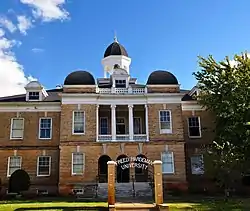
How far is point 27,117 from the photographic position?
3278 centimetres

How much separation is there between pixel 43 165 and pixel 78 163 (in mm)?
4147

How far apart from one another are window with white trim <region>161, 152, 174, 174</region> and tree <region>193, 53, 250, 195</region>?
12.6ft

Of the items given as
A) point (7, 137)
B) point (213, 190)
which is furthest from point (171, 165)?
point (7, 137)

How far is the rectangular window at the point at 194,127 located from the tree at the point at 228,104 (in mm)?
3300

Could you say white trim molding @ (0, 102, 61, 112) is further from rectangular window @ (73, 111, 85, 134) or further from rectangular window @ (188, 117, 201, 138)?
rectangular window @ (188, 117, 201, 138)

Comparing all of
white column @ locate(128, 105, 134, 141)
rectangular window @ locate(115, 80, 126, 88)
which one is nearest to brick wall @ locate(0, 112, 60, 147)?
rectangular window @ locate(115, 80, 126, 88)

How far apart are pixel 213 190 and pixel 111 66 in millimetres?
18081

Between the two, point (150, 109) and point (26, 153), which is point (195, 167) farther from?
point (26, 153)

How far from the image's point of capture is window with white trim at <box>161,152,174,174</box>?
30.0 m

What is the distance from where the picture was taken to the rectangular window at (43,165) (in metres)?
31.5

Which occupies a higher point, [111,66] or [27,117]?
[111,66]

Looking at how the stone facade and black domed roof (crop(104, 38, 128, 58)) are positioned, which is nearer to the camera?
the stone facade

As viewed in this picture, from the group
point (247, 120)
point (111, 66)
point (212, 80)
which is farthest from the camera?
point (111, 66)

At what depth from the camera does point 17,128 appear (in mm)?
32562
